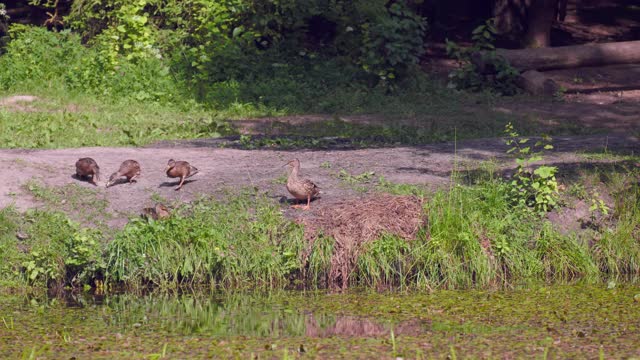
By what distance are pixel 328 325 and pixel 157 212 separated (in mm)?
2574

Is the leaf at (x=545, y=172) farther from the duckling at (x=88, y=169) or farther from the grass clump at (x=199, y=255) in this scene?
the duckling at (x=88, y=169)

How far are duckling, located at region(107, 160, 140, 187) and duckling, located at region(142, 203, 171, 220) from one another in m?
0.96

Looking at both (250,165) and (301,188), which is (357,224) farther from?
(250,165)

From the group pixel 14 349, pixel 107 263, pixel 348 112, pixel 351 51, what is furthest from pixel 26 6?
pixel 14 349

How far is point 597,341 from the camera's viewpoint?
22.9ft

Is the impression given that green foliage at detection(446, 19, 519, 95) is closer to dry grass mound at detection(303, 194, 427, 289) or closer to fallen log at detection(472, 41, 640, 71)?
fallen log at detection(472, 41, 640, 71)

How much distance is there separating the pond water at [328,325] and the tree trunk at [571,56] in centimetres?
999

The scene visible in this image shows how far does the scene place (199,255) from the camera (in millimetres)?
9148

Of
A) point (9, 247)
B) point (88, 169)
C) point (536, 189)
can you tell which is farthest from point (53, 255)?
point (536, 189)

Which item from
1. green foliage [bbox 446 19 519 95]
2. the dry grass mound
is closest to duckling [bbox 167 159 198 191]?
the dry grass mound

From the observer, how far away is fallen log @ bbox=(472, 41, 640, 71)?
18.3 m

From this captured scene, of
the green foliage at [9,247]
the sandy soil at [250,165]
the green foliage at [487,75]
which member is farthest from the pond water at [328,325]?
the green foliage at [487,75]

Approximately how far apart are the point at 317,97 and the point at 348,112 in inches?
42.3

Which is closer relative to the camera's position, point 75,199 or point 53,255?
point 53,255
